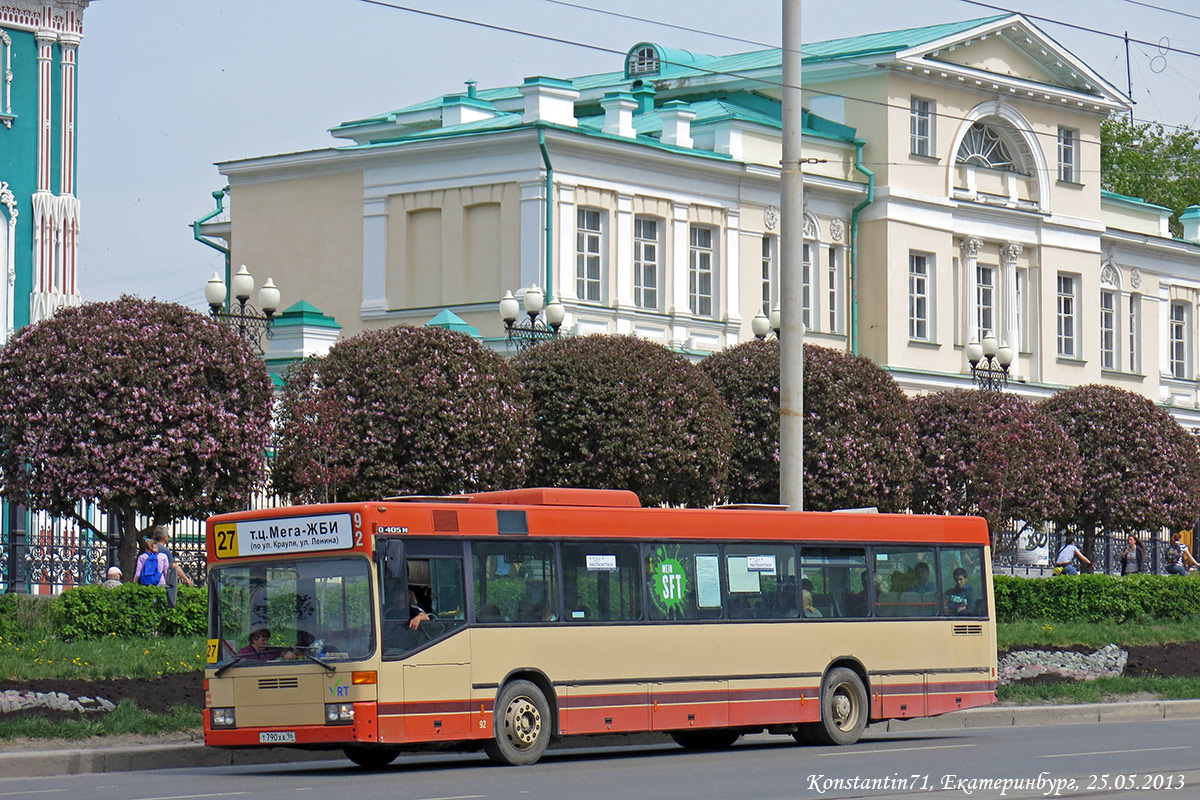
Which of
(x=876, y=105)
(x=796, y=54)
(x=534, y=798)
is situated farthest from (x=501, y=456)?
(x=876, y=105)

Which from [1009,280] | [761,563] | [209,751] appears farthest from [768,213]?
[209,751]

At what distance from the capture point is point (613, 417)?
111 ft

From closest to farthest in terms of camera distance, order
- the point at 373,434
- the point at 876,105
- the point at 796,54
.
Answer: the point at 796,54 → the point at 373,434 → the point at 876,105

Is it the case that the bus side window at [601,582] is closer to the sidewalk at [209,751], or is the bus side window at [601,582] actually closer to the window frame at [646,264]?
the sidewalk at [209,751]

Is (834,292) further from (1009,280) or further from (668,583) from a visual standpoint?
(668,583)

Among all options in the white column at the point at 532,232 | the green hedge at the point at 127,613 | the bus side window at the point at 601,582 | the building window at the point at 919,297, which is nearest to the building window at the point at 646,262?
the white column at the point at 532,232

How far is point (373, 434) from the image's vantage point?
31.3 metres

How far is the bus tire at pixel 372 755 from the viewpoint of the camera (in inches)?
773

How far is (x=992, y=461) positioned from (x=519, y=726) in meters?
23.3

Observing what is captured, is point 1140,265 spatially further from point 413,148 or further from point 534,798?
point 534,798

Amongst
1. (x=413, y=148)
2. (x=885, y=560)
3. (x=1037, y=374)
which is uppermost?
(x=413, y=148)

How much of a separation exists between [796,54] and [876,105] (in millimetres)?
29993

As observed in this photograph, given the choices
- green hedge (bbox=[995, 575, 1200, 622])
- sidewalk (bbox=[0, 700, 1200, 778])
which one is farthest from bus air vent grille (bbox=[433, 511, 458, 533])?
green hedge (bbox=[995, 575, 1200, 622])

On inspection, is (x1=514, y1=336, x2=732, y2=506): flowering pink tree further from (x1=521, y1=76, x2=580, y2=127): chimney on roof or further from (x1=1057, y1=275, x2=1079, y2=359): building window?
(x1=1057, y1=275, x2=1079, y2=359): building window
